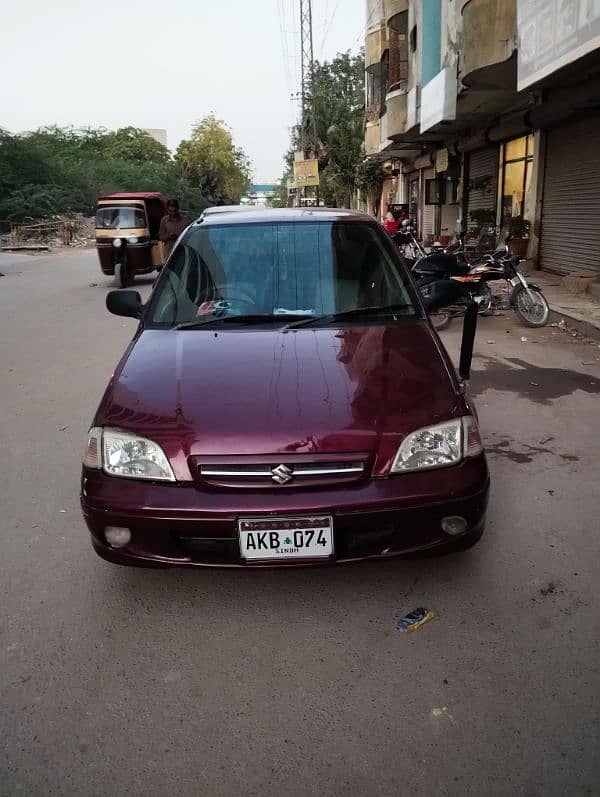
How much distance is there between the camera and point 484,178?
18359 millimetres

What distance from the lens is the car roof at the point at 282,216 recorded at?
410cm

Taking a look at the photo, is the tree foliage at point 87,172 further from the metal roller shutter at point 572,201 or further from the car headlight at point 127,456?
the car headlight at point 127,456

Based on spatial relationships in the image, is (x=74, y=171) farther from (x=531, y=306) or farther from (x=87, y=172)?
(x=531, y=306)

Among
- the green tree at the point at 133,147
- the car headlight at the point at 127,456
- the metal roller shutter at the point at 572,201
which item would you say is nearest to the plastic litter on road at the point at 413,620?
the car headlight at the point at 127,456

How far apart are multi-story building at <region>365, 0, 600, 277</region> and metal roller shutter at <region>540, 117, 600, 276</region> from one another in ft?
0.06

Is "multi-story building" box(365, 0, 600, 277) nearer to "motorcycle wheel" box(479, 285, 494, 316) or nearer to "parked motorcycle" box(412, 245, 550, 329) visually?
"parked motorcycle" box(412, 245, 550, 329)

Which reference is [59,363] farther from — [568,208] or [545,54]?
[568,208]

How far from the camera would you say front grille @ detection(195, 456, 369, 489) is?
2.48 meters

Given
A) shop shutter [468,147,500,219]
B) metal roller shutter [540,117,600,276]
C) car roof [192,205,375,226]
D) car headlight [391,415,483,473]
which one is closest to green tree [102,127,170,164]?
shop shutter [468,147,500,219]

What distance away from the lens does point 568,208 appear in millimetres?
12547

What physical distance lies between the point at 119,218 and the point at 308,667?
575 inches

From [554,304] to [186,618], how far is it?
857cm

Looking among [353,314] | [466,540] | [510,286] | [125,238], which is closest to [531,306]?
[510,286]

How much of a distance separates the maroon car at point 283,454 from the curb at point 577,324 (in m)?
5.79
